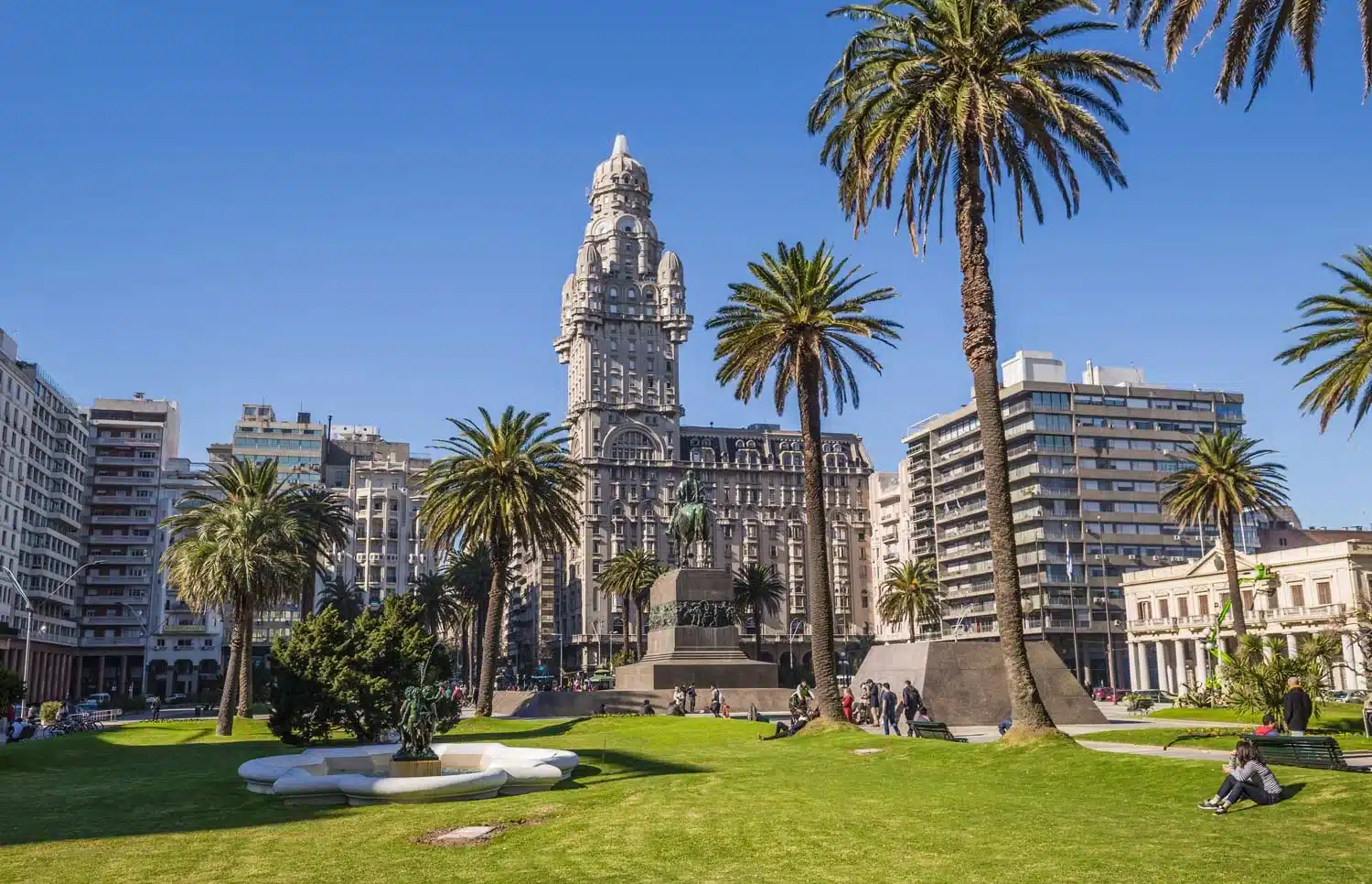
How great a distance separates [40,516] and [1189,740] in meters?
116

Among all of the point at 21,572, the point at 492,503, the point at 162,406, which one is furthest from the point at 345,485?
the point at 492,503

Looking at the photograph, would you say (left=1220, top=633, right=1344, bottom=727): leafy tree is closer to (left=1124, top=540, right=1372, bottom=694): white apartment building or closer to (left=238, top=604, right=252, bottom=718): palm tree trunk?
(left=1124, top=540, right=1372, bottom=694): white apartment building

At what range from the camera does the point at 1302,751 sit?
21.0m

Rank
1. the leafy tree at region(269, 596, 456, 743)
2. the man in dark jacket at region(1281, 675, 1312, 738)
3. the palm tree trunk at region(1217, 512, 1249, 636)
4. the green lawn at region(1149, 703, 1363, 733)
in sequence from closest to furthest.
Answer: the man in dark jacket at region(1281, 675, 1312, 738)
the leafy tree at region(269, 596, 456, 743)
the green lawn at region(1149, 703, 1363, 733)
the palm tree trunk at region(1217, 512, 1249, 636)

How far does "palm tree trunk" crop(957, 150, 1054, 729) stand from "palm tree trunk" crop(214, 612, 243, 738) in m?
33.4

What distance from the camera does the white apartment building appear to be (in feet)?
277

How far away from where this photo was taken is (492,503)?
192ft

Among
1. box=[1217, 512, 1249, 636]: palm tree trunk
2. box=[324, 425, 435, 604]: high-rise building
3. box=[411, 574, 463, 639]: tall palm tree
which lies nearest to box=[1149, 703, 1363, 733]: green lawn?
box=[1217, 512, 1249, 636]: palm tree trunk

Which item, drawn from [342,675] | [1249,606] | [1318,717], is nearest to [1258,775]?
[1318,717]

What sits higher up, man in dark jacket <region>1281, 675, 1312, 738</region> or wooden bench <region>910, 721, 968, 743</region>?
man in dark jacket <region>1281, 675, 1312, 738</region>

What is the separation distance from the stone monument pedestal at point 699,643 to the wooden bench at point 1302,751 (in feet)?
127

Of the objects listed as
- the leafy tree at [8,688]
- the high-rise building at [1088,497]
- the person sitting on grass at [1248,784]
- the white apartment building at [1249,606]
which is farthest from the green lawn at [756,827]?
the high-rise building at [1088,497]

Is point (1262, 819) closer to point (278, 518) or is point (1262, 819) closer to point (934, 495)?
point (278, 518)

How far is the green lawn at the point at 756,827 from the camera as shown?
14.8 metres
